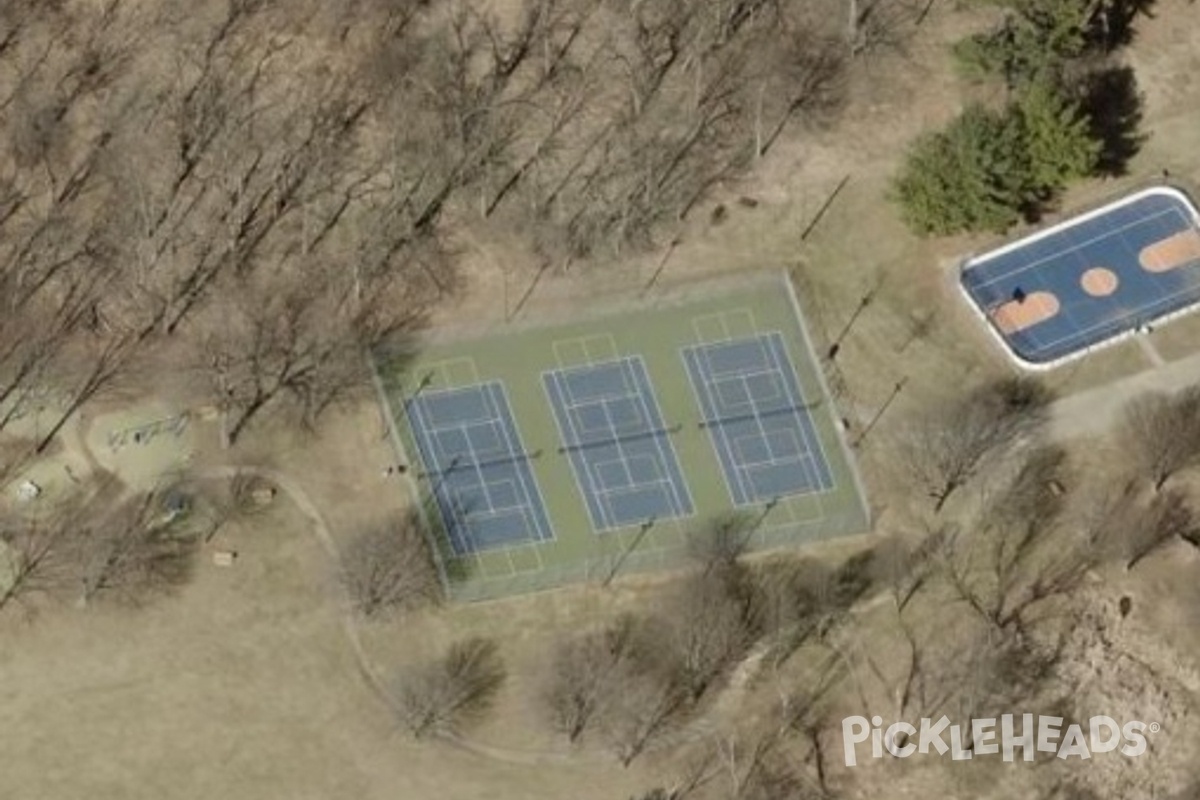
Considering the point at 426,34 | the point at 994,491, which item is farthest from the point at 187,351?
the point at 994,491

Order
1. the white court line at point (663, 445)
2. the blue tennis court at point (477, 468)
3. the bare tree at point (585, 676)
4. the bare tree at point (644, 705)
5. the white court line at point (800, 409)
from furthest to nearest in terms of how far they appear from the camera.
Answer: the white court line at point (800, 409) < the white court line at point (663, 445) < the blue tennis court at point (477, 468) < the bare tree at point (585, 676) < the bare tree at point (644, 705)

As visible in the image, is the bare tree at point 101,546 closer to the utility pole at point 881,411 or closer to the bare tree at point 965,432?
the utility pole at point 881,411

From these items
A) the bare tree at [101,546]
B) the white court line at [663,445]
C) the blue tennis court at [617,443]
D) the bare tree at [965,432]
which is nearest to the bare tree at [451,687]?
the blue tennis court at [617,443]

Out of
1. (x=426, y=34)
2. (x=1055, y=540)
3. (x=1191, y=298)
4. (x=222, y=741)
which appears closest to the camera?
(x=222, y=741)

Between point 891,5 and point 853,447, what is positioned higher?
point 891,5

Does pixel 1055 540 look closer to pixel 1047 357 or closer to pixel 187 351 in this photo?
pixel 1047 357
